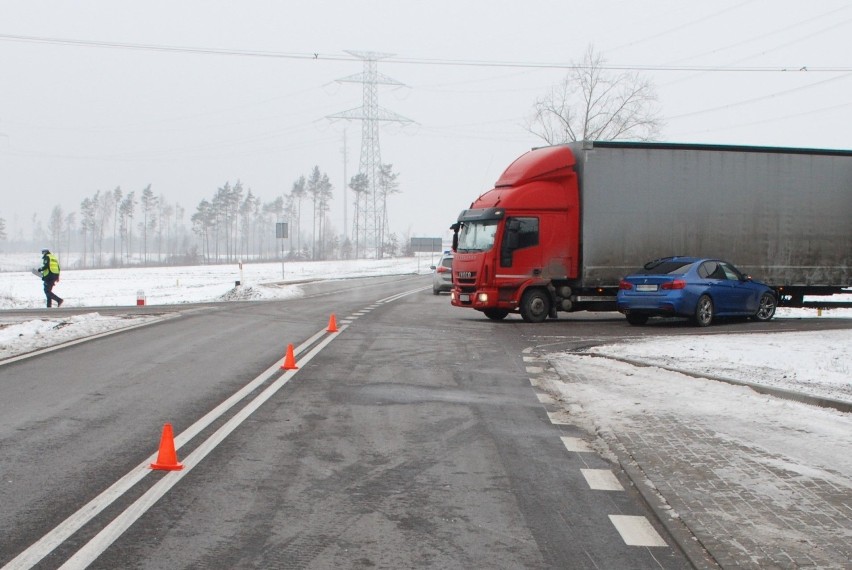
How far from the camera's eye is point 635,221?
22281 millimetres

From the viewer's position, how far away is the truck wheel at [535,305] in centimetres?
2211

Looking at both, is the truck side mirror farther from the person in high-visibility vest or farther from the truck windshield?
the person in high-visibility vest

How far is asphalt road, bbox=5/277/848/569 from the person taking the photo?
5020 millimetres

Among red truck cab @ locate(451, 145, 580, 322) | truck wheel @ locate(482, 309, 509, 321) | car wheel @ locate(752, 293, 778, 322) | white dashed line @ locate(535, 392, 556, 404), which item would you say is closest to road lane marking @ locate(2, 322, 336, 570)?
white dashed line @ locate(535, 392, 556, 404)

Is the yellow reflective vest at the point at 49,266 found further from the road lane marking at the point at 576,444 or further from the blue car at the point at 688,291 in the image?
the road lane marking at the point at 576,444

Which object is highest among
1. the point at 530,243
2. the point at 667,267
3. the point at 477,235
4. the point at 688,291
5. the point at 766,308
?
the point at 477,235

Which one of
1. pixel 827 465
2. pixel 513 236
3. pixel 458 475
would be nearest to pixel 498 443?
pixel 458 475

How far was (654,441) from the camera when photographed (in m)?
8.05

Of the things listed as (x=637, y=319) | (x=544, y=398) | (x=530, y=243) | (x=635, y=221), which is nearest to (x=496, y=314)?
(x=530, y=243)

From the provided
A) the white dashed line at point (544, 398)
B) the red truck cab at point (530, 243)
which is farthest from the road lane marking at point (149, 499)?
the red truck cab at point (530, 243)

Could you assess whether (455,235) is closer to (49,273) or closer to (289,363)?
(289,363)

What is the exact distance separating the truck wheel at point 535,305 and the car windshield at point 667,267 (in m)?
2.43

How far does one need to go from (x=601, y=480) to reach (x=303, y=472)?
220 centimetres

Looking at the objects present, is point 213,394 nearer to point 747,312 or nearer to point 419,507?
point 419,507
